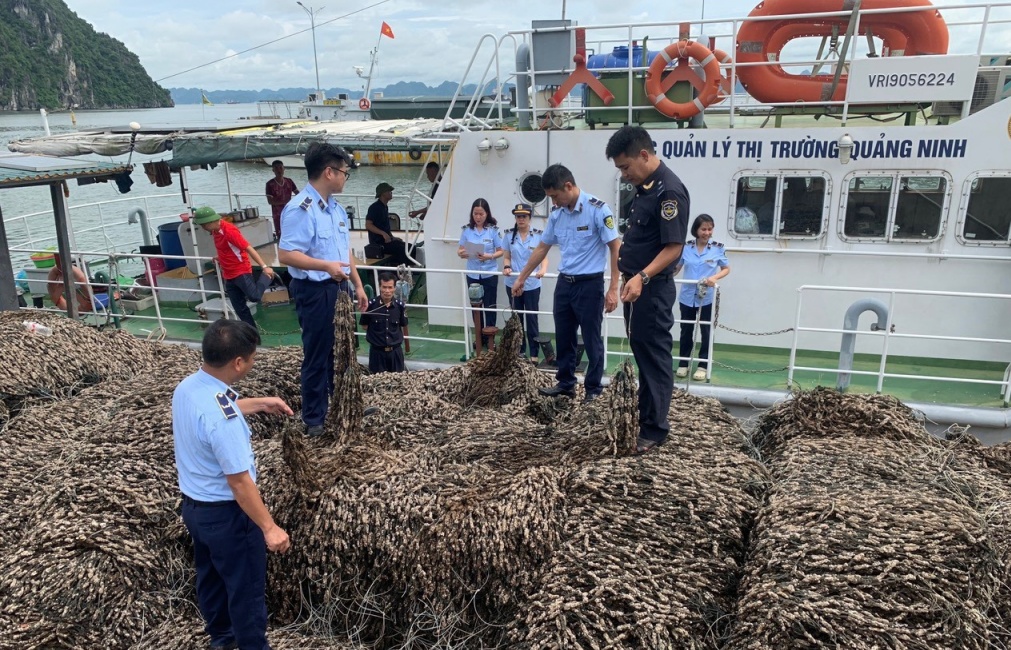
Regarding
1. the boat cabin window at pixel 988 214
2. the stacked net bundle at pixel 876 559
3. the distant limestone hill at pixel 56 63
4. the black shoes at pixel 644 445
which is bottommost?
the stacked net bundle at pixel 876 559

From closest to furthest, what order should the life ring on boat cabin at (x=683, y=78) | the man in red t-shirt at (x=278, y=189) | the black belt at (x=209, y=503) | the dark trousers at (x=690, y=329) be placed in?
the black belt at (x=209, y=503), the dark trousers at (x=690, y=329), the life ring on boat cabin at (x=683, y=78), the man in red t-shirt at (x=278, y=189)

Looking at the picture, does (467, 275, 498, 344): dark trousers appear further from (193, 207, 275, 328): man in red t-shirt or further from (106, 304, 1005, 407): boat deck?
(193, 207, 275, 328): man in red t-shirt

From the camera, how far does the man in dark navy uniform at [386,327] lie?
6.07 metres

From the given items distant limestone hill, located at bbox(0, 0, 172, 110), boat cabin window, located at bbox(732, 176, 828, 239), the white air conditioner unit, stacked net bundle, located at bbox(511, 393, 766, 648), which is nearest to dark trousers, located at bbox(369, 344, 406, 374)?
stacked net bundle, located at bbox(511, 393, 766, 648)

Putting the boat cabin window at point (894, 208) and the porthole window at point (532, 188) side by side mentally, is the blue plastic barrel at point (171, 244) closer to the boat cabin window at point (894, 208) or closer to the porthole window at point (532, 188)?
the porthole window at point (532, 188)

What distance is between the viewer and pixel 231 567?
295cm

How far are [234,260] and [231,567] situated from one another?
4.92m

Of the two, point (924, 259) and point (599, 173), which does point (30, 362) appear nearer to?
point (599, 173)

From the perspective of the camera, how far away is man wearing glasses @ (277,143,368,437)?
4.33 meters

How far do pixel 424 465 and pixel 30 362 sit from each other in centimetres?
428

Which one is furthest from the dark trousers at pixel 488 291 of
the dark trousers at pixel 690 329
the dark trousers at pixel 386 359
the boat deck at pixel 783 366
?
the dark trousers at pixel 690 329

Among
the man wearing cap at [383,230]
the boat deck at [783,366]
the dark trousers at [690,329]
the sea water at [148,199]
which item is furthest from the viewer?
the sea water at [148,199]

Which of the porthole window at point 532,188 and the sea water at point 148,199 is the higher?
the porthole window at point 532,188

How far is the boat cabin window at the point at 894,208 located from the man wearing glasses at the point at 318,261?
5274 mm
